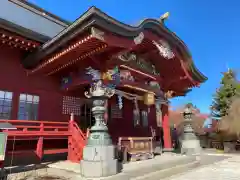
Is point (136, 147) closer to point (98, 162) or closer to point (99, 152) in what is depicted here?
point (99, 152)

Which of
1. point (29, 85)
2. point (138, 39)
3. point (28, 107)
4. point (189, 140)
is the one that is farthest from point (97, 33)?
point (189, 140)

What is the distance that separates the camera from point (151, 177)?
6887 millimetres

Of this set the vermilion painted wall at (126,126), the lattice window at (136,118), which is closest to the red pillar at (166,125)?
the vermilion painted wall at (126,126)

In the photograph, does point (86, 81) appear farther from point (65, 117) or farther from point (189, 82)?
point (189, 82)

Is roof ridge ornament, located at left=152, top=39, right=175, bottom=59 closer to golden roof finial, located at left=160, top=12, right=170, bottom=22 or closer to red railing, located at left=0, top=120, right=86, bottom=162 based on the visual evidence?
golden roof finial, located at left=160, top=12, right=170, bottom=22

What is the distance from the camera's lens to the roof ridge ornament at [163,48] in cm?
1048

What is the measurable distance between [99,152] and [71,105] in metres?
4.86

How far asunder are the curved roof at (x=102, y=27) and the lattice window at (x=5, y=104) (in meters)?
1.47

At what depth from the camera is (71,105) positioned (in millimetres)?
10664

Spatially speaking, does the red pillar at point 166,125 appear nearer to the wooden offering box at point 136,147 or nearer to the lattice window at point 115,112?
the lattice window at point 115,112

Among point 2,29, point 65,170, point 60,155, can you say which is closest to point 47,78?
point 2,29

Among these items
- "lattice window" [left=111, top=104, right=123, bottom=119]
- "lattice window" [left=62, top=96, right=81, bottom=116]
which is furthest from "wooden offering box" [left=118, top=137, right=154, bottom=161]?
"lattice window" [left=62, top=96, right=81, bottom=116]

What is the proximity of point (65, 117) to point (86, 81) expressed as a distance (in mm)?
2480

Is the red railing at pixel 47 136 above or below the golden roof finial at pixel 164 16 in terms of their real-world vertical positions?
below
